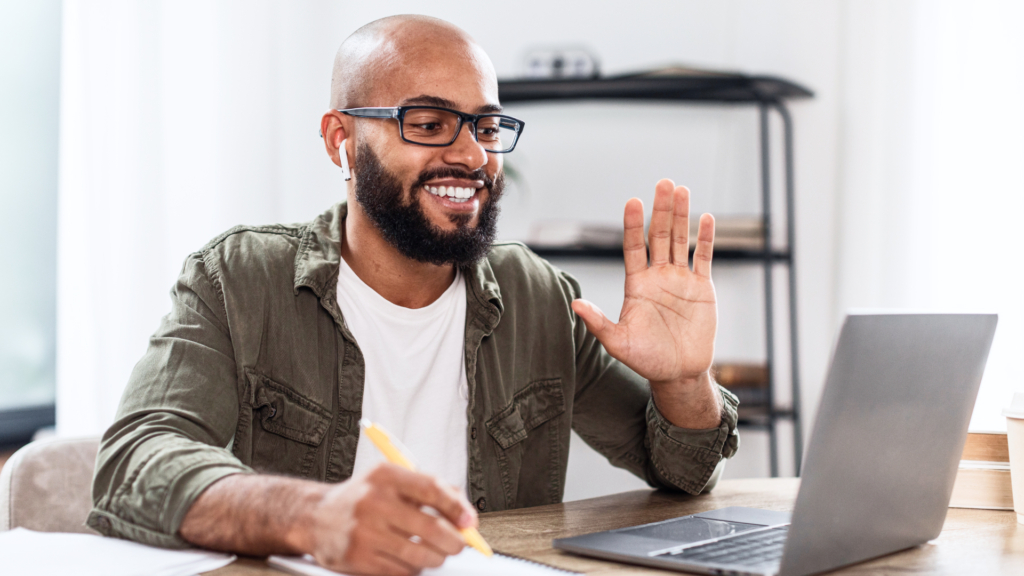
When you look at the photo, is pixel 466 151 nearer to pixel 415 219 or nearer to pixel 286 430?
pixel 415 219

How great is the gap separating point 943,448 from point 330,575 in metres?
0.63

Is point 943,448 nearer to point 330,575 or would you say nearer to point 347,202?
point 330,575

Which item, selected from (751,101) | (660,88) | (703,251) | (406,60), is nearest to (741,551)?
(703,251)

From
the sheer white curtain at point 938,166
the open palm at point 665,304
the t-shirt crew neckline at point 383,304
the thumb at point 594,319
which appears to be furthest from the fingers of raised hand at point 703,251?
the sheer white curtain at point 938,166

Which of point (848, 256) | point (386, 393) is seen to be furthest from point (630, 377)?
point (848, 256)

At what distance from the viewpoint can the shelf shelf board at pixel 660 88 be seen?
245cm

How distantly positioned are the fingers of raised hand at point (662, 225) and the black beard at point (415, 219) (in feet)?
0.95

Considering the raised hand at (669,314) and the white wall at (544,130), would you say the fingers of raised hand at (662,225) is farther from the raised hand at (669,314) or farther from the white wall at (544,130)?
the white wall at (544,130)

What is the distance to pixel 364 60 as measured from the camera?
1411 mm

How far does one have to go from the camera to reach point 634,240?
4.17 ft

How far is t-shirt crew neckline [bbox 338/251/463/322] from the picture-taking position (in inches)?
53.9

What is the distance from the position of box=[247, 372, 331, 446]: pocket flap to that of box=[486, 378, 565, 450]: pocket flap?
0.26m

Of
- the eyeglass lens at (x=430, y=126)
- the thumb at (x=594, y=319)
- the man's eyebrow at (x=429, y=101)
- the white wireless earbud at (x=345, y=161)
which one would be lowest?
the thumb at (x=594, y=319)

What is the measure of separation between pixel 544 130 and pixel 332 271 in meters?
1.66
